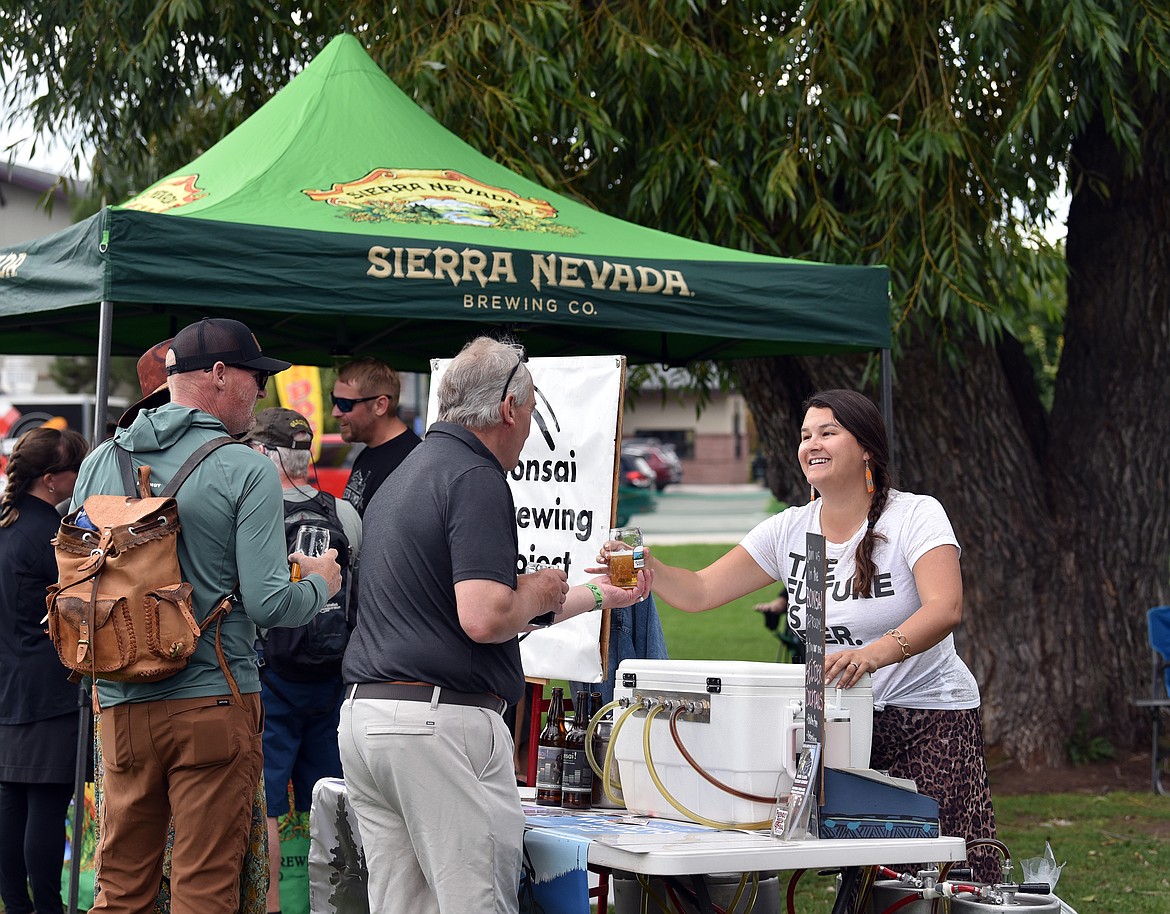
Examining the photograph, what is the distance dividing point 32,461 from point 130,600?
1.97m

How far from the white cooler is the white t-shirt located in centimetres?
45

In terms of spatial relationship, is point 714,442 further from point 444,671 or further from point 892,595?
point 444,671

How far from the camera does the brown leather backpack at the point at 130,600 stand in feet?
10.8

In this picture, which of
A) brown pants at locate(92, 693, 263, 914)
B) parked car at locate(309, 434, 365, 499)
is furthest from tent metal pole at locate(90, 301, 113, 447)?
parked car at locate(309, 434, 365, 499)

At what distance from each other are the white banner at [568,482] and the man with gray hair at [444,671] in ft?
4.89

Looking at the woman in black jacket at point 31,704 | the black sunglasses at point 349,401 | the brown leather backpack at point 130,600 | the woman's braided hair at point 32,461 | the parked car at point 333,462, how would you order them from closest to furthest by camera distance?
the brown leather backpack at point 130,600 < the woman in black jacket at point 31,704 < the woman's braided hair at point 32,461 < the black sunglasses at point 349,401 < the parked car at point 333,462

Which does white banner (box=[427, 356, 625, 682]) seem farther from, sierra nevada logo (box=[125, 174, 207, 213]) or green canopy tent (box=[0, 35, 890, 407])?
sierra nevada logo (box=[125, 174, 207, 213])

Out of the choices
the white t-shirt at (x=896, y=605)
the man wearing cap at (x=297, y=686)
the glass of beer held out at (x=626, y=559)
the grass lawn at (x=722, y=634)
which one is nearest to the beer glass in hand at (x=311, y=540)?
the man wearing cap at (x=297, y=686)

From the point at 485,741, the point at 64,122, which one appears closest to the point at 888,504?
the point at 485,741

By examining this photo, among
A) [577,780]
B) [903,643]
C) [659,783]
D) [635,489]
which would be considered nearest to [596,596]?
[659,783]

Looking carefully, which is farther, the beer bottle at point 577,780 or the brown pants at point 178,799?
the beer bottle at point 577,780

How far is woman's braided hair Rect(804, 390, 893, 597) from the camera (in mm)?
3721

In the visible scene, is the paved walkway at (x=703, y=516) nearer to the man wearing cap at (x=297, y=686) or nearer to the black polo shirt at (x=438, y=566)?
the man wearing cap at (x=297, y=686)

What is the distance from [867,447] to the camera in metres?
3.79
